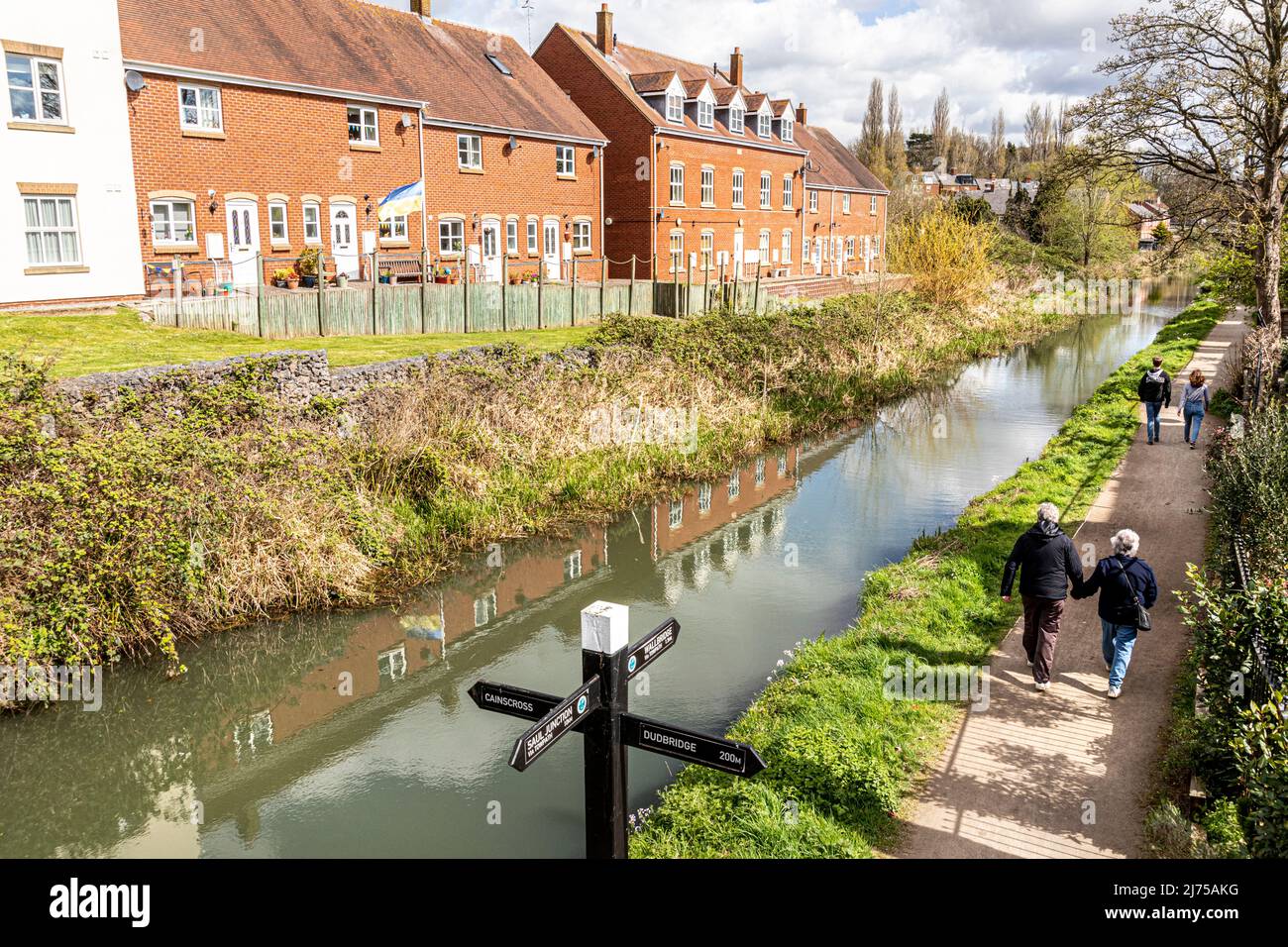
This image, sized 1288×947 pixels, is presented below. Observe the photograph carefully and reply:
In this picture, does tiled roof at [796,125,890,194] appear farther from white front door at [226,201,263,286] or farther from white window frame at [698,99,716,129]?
white front door at [226,201,263,286]

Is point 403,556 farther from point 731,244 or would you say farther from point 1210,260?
point 731,244

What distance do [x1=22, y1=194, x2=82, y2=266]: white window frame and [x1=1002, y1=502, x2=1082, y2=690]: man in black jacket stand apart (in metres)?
20.8

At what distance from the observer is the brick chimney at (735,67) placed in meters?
48.8

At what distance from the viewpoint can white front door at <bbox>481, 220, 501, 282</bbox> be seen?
3144 centimetres

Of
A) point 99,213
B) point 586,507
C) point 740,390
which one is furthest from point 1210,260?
point 99,213

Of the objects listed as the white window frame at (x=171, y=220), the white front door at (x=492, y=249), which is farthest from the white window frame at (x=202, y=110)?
the white front door at (x=492, y=249)

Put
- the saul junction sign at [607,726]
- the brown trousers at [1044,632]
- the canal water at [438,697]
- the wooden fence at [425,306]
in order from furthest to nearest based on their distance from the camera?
1. the wooden fence at [425,306]
2. the brown trousers at [1044,632]
3. the canal water at [438,697]
4. the saul junction sign at [607,726]

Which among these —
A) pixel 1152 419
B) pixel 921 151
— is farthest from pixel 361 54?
pixel 921 151

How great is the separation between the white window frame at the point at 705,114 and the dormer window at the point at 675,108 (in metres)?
1.31

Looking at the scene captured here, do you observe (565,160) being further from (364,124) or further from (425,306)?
(425,306)

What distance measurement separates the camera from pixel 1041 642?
8609 millimetres

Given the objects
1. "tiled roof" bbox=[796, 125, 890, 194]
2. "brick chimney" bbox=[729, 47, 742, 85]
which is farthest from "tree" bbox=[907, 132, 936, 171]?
"brick chimney" bbox=[729, 47, 742, 85]

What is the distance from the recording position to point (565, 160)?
114ft

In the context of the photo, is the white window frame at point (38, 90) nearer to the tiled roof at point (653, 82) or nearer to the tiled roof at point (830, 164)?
the tiled roof at point (653, 82)
